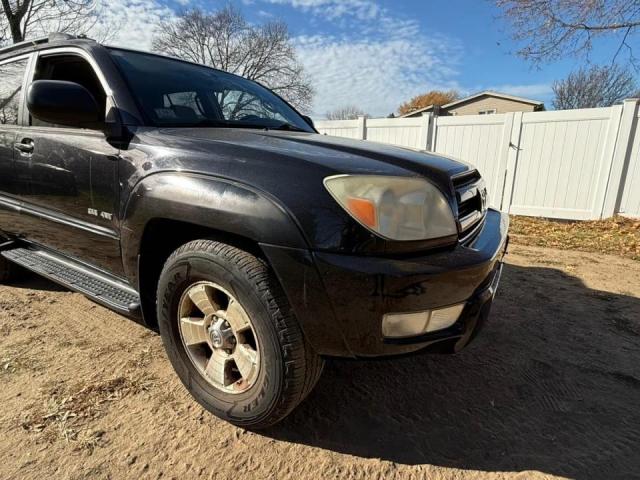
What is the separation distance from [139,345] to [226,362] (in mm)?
1004

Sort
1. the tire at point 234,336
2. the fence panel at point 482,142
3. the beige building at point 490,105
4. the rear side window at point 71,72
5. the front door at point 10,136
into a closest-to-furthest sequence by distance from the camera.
Result: the tire at point 234,336
the rear side window at point 71,72
the front door at point 10,136
the fence panel at point 482,142
the beige building at point 490,105

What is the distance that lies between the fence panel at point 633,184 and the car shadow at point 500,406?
5.66m

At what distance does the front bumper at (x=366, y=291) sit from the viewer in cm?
143

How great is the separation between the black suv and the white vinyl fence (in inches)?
262

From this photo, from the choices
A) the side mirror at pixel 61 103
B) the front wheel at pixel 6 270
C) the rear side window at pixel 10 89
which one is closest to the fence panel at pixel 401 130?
the rear side window at pixel 10 89

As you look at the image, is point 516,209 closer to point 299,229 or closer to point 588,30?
point 588,30

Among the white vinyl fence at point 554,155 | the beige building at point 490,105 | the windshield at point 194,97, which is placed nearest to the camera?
the windshield at point 194,97

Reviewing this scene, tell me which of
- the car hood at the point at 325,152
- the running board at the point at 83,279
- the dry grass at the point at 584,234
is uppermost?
the car hood at the point at 325,152

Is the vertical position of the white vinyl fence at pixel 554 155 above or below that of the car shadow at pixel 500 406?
above

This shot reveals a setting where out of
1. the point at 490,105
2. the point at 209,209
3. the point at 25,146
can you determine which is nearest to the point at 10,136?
the point at 25,146

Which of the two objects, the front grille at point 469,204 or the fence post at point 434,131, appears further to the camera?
the fence post at point 434,131

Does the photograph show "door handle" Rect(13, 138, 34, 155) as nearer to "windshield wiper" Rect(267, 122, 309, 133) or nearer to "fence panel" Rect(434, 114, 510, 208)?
"windshield wiper" Rect(267, 122, 309, 133)

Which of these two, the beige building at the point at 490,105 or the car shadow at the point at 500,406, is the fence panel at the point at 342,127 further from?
the beige building at the point at 490,105

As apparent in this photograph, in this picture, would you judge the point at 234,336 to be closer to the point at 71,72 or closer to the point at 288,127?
the point at 288,127
